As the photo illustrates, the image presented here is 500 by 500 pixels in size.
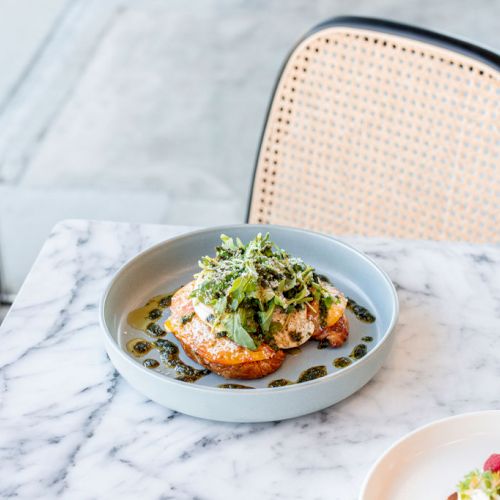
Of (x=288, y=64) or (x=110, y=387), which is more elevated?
(x=288, y=64)

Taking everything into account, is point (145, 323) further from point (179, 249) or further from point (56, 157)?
point (56, 157)

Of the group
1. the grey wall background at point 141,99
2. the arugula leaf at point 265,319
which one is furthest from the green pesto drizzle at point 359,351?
the grey wall background at point 141,99

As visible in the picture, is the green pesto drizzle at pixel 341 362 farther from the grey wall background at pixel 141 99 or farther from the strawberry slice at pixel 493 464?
the grey wall background at pixel 141 99

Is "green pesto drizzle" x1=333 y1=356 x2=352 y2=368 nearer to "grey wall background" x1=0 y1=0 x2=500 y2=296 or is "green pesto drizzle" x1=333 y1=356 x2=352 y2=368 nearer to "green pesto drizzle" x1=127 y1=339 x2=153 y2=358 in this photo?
"green pesto drizzle" x1=127 y1=339 x2=153 y2=358

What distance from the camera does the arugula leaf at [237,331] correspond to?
974 mm

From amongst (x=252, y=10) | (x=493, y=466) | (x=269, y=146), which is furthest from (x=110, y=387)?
(x=252, y=10)

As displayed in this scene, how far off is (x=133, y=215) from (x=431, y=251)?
1927 mm

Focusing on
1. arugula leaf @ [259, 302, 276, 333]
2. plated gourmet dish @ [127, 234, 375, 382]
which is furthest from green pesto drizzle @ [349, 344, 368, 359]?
arugula leaf @ [259, 302, 276, 333]

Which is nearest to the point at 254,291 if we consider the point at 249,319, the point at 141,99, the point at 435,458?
the point at 249,319

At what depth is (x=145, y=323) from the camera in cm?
111

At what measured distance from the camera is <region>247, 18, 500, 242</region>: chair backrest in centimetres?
164

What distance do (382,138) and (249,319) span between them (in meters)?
0.84

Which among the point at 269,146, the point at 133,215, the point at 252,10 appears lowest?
the point at 133,215

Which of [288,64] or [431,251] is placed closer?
[431,251]
